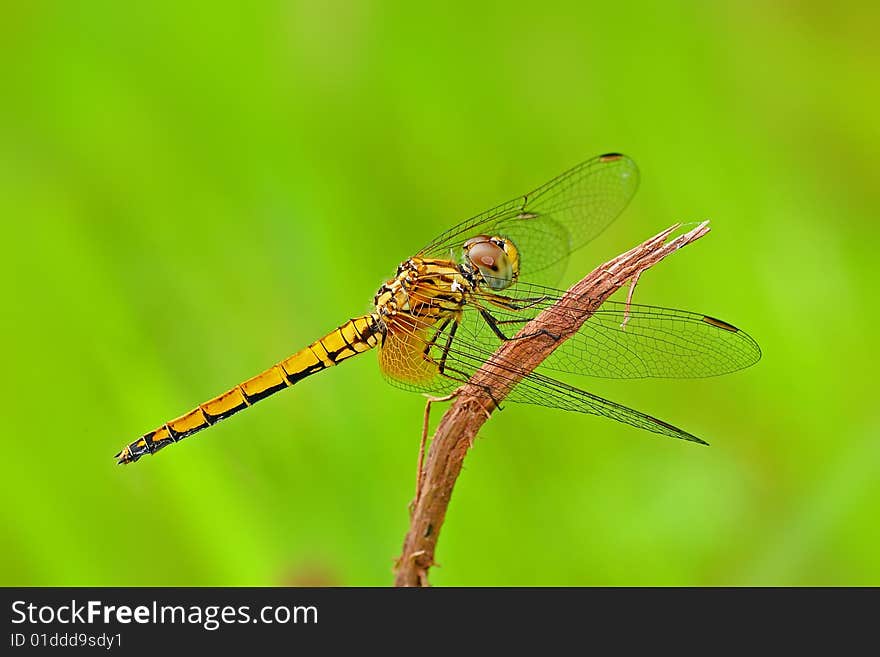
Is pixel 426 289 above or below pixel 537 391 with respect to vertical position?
above

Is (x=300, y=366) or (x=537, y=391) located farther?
(x=300, y=366)

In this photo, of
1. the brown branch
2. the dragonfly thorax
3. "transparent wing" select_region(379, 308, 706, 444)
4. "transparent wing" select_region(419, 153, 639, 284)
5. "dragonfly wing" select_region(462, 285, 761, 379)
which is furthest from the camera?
"transparent wing" select_region(419, 153, 639, 284)

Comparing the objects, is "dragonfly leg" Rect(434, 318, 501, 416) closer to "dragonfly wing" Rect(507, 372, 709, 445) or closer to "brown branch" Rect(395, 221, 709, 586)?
"dragonfly wing" Rect(507, 372, 709, 445)

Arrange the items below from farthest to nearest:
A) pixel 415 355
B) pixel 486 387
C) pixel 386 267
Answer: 1. pixel 386 267
2. pixel 415 355
3. pixel 486 387

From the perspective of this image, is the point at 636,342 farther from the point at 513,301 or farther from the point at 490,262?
the point at 490,262

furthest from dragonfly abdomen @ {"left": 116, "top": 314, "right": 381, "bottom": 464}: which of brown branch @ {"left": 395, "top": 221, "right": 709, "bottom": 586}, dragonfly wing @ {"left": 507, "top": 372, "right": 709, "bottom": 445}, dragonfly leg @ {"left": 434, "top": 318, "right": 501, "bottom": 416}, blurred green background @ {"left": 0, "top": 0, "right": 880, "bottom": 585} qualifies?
brown branch @ {"left": 395, "top": 221, "right": 709, "bottom": 586}

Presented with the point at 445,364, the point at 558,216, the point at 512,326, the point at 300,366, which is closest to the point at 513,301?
the point at 512,326

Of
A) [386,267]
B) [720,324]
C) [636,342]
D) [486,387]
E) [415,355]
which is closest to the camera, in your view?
[486,387]
